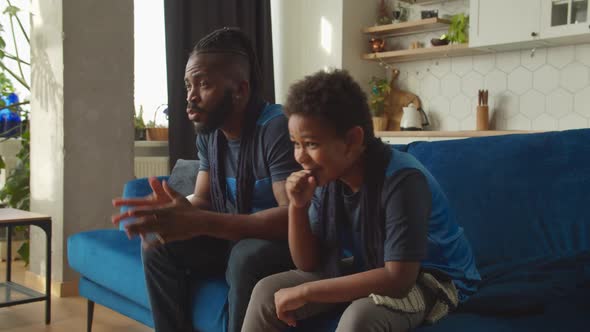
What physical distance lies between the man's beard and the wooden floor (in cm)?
124

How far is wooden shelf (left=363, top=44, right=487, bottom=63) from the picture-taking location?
414cm

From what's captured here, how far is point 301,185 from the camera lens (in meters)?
1.35

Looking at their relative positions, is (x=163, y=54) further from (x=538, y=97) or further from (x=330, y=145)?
(x=330, y=145)

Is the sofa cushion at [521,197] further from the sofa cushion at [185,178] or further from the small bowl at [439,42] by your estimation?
the small bowl at [439,42]

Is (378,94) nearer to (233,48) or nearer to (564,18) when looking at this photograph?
(564,18)

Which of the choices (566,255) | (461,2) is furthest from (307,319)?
(461,2)

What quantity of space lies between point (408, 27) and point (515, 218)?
9.49ft

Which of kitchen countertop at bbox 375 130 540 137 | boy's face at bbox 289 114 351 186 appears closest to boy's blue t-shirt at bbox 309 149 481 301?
boy's face at bbox 289 114 351 186

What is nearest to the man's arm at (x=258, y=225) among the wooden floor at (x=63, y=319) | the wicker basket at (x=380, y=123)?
the wooden floor at (x=63, y=319)

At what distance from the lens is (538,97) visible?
3984mm

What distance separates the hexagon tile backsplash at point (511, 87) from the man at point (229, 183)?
8.82ft

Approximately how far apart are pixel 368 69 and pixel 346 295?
372cm

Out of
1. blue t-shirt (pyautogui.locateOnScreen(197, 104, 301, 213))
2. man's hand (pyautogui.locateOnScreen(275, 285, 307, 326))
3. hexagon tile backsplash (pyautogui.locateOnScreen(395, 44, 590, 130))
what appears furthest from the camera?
hexagon tile backsplash (pyautogui.locateOnScreen(395, 44, 590, 130))

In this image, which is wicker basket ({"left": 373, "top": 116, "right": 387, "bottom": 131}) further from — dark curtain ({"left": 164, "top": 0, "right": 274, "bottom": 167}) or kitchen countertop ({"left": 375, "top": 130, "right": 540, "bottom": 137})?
dark curtain ({"left": 164, "top": 0, "right": 274, "bottom": 167})
